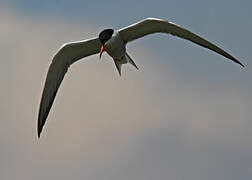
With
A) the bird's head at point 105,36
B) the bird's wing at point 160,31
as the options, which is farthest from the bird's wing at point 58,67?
the bird's wing at point 160,31

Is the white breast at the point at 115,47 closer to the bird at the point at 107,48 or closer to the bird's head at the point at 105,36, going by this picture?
the bird at the point at 107,48

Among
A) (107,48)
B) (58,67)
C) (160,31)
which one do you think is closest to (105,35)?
(107,48)

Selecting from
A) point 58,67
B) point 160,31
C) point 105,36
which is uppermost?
point 105,36

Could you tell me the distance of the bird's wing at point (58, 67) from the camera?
1117 inches

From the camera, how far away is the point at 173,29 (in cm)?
2645

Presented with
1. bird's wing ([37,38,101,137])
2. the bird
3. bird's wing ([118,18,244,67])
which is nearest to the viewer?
bird's wing ([118,18,244,67])

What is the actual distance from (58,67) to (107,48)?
250 centimetres

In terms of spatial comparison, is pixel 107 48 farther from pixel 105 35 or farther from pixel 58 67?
pixel 58 67

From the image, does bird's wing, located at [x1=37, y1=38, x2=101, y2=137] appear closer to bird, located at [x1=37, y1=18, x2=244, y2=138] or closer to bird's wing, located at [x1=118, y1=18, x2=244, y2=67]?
bird, located at [x1=37, y1=18, x2=244, y2=138]

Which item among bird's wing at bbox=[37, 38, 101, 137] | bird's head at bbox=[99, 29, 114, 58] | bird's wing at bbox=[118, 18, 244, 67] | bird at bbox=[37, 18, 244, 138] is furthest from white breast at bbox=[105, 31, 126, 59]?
bird's wing at bbox=[37, 38, 101, 137]

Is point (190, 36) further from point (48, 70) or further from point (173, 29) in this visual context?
point (48, 70)

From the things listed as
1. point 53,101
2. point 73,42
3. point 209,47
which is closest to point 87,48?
point 73,42

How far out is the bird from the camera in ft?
86.7

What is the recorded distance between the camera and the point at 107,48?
2706cm
